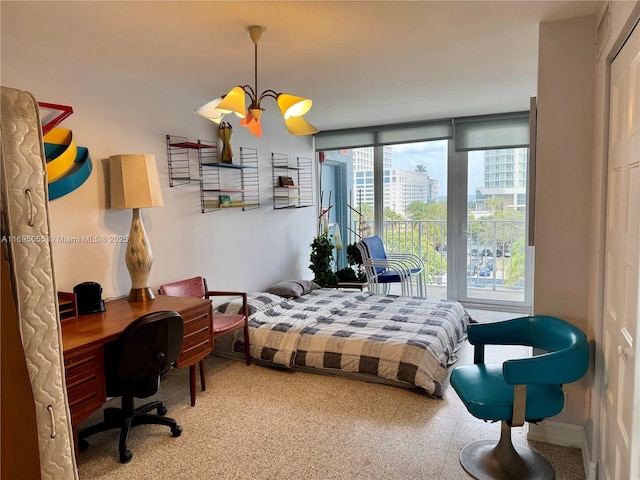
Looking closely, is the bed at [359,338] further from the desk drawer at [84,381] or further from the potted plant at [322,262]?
the desk drawer at [84,381]

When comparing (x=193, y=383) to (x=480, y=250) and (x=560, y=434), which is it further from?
(x=480, y=250)

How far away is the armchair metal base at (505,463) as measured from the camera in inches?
81.4

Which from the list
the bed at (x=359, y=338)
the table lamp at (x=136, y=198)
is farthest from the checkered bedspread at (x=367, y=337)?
the table lamp at (x=136, y=198)

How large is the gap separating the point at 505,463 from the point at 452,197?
12.1 ft

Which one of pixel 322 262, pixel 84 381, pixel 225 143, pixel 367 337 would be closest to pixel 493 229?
pixel 322 262

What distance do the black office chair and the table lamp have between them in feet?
2.39

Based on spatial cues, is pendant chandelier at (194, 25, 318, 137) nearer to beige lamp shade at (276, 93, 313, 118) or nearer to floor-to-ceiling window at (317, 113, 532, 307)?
beige lamp shade at (276, 93, 313, 118)

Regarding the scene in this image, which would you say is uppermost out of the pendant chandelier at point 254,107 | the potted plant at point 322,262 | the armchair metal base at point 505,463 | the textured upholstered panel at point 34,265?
the pendant chandelier at point 254,107

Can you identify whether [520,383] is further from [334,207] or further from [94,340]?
[334,207]

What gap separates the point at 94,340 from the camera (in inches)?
83.9

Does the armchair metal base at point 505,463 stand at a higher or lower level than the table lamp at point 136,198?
lower

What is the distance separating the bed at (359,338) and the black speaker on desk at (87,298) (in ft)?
4.16

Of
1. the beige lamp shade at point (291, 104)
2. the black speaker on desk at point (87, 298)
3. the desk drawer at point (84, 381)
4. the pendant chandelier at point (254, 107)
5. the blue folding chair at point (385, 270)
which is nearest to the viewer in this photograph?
the desk drawer at point (84, 381)

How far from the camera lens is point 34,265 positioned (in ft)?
4.10
